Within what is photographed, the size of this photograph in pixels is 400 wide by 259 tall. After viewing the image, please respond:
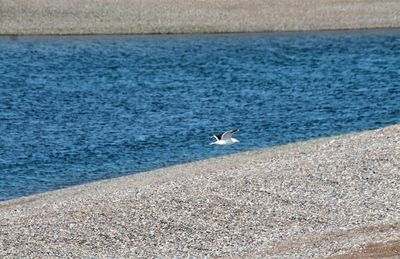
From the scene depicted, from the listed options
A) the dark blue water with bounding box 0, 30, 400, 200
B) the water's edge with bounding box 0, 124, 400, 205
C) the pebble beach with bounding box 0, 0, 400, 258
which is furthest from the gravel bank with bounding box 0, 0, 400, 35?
the pebble beach with bounding box 0, 0, 400, 258

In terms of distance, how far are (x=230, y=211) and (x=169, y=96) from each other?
56.4 feet

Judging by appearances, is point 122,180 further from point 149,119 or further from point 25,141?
point 149,119

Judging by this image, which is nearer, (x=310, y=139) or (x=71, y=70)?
(x=310, y=139)

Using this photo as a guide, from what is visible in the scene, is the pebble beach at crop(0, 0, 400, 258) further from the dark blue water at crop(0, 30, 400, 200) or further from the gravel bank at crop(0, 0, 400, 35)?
the gravel bank at crop(0, 0, 400, 35)

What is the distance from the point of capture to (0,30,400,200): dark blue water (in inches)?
1064

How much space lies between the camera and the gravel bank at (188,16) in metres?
48.3

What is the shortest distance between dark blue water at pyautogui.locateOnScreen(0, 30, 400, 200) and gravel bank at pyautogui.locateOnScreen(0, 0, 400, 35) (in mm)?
728

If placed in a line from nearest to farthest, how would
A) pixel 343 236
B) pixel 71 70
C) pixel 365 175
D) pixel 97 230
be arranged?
pixel 343 236 < pixel 97 230 < pixel 365 175 < pixel 71 70

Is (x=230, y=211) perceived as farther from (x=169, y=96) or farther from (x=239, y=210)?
(x=169, y=96)

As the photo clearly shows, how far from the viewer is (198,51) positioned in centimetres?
4512

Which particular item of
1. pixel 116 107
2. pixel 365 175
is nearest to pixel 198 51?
pixel 116 107

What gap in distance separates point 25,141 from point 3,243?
431 inches

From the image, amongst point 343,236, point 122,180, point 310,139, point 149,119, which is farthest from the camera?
point 149,119

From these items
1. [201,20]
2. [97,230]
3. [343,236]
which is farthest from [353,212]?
[201,20]
